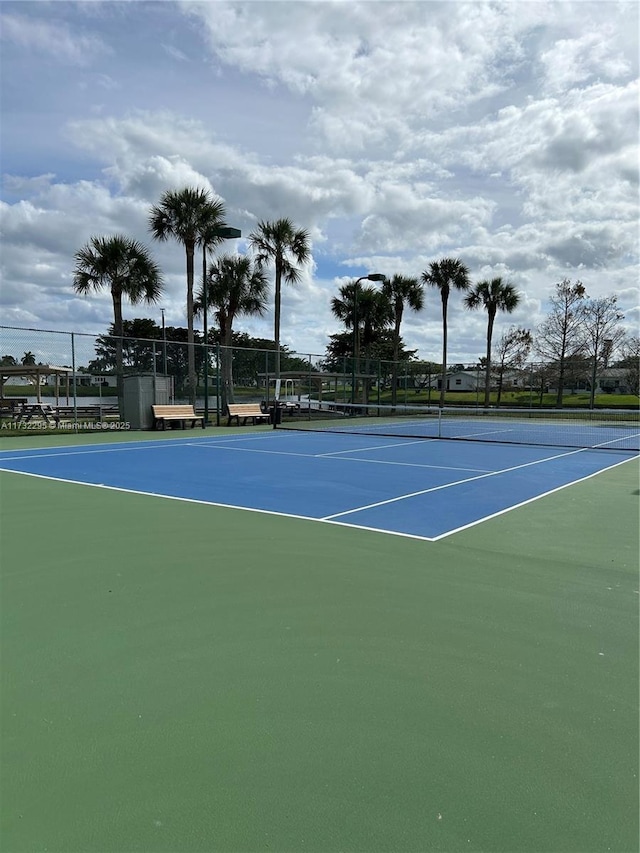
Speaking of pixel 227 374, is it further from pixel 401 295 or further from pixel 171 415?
pixel 401 295

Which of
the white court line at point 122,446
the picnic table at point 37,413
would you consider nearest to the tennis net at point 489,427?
the white court line at point 122,446

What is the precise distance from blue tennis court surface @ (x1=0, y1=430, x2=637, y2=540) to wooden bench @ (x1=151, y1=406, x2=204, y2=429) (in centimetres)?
385

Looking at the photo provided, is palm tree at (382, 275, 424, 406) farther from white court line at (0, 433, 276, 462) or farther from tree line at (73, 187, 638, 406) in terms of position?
white court line at (0, 433, 276, 462)

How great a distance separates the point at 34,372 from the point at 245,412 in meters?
7.28

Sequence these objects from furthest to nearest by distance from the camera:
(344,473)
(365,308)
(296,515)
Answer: (365,308), (344,473), (296,515)

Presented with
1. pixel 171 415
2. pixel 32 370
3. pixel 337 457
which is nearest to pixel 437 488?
pixel 337 457

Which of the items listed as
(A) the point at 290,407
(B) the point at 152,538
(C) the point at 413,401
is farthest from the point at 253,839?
(C) the point at 413,401

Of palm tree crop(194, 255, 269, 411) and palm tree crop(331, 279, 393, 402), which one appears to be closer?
palm tree crop(194, 255, 269, 411)

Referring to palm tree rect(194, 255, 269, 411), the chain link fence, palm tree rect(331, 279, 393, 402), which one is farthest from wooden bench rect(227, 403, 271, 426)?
palm tree rect(331, 279, 393, 402)

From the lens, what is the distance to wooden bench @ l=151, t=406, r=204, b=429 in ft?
65.1

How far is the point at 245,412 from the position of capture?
23.2 meters

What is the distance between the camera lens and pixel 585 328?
3562 cm

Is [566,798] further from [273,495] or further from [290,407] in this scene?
[290,407]

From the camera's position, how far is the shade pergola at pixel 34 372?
17.7m
